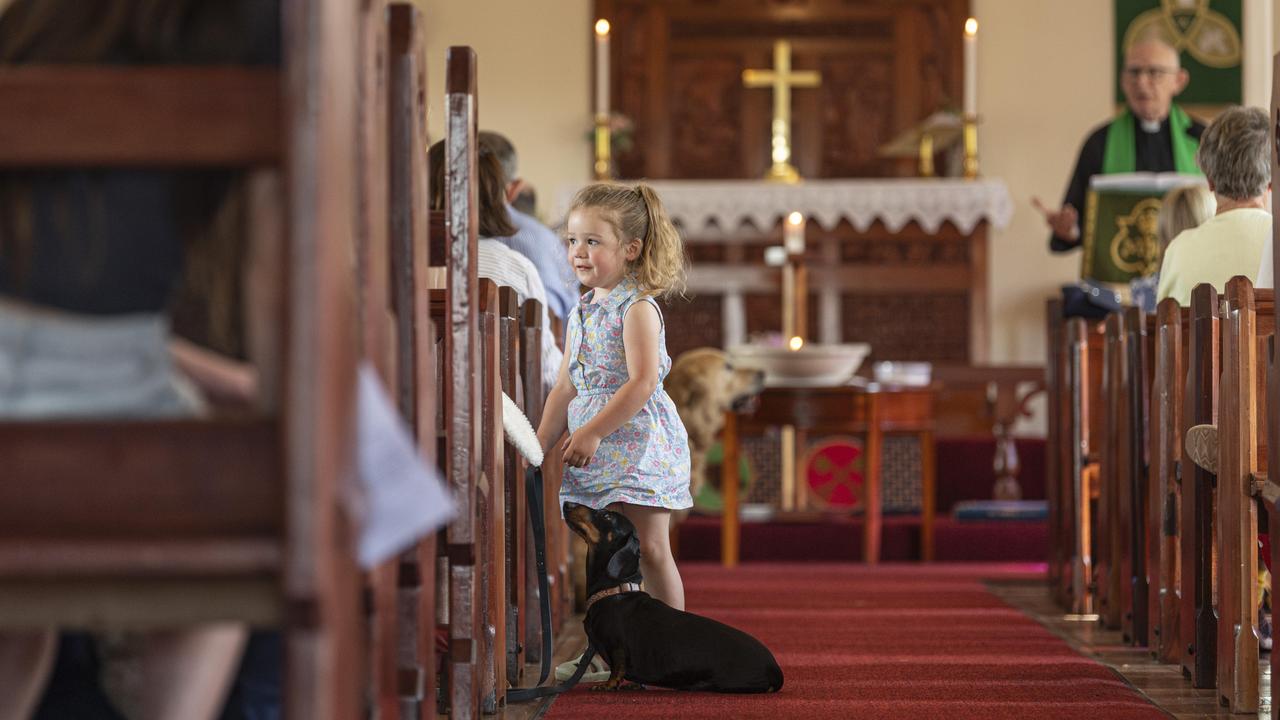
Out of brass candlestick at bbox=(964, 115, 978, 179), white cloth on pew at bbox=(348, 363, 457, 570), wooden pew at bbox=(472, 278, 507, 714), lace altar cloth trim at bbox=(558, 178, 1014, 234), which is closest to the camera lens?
white cloth on pew at bbox=(348, 363, 457, 570)

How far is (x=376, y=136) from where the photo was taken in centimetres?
149

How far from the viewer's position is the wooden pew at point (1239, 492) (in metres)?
2.51

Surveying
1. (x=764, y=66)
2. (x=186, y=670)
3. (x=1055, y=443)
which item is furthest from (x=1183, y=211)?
(x=764, y=66)

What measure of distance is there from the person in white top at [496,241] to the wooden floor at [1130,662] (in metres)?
1.41

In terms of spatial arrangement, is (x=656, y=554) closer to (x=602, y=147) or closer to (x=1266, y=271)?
(x=1266, y=271)

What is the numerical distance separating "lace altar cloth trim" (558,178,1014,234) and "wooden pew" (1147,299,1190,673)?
3393 millimetres

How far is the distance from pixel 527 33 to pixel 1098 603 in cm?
479

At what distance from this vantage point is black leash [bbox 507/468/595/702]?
8.74 feet

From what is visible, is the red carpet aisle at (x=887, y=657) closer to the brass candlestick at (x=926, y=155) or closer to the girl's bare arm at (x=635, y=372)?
the girl's bare arm at (x=635, y=372)

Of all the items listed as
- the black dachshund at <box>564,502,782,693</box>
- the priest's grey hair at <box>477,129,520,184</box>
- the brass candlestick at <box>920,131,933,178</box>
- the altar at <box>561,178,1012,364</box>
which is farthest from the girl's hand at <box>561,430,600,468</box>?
the brass candlestick at <box>920,131,933,178</box>

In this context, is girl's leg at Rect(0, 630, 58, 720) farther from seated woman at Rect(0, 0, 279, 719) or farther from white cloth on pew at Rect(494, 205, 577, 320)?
white cloth on pew at Rect(494, 205, 577, 320)

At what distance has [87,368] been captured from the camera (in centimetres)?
125

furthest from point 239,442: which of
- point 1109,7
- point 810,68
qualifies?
point 1109,7

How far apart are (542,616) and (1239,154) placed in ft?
6.14
